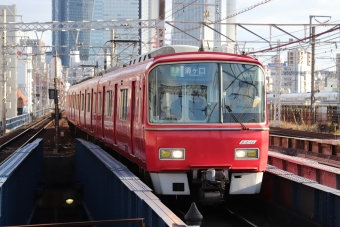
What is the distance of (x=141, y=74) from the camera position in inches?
422

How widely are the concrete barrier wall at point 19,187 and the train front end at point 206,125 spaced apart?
223 cm

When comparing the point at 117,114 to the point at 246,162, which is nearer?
the point at 246,162

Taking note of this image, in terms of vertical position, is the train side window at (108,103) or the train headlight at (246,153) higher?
the train side window at (108,103)

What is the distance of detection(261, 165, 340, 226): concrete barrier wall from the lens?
27.3 feet

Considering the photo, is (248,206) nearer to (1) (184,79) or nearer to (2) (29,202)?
(1) (184,79)

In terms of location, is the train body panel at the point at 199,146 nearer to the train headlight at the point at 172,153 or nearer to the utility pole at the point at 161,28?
the train headlight at the point at 172,153

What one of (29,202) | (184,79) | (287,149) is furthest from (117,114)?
(287,149)

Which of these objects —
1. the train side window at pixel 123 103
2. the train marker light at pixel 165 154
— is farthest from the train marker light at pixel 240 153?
the train side window at pixel 123 103

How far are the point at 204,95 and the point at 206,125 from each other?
0.51 metres

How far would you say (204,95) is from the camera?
1006 centimetres

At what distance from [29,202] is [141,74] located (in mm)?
4054

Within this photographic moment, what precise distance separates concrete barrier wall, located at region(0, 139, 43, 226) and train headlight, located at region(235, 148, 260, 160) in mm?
3591

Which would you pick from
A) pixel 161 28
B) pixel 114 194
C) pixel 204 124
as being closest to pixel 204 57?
pixel 204 124

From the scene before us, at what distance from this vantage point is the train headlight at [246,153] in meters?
10.0
